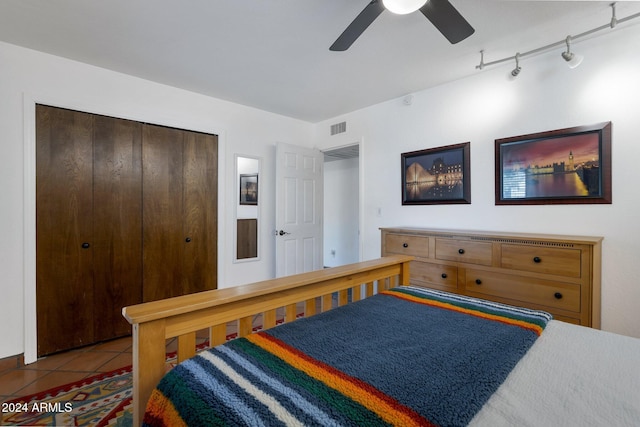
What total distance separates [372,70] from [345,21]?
0.77 m

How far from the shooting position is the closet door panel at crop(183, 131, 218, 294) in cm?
312

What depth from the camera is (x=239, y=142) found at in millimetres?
3553

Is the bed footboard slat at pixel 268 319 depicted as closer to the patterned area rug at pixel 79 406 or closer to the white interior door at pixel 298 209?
the patterned area rug at pixel 79 406

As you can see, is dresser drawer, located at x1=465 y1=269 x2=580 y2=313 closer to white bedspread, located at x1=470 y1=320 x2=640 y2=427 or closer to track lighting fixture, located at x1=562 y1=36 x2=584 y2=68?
white bedspread, located at x1=470 y1=320 x2=640 y2=427

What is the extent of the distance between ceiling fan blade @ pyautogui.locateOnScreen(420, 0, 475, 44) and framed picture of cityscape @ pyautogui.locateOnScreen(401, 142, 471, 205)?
1.35 m

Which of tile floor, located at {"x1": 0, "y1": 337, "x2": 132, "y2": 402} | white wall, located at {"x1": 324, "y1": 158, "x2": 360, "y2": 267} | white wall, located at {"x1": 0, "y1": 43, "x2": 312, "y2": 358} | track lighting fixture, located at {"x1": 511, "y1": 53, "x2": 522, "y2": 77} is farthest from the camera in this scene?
white wall, located at {"x1": 324, "y1": 158, "x2": 360, "y2": 267}

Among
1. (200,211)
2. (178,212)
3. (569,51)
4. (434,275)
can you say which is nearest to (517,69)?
(569,51)

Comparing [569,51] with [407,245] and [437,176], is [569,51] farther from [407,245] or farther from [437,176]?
[407,245]

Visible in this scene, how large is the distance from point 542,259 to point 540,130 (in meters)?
1.10

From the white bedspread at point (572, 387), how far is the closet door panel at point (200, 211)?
301cm

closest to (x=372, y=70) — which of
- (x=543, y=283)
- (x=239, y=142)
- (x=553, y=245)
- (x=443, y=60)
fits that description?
(x=443, y=60)

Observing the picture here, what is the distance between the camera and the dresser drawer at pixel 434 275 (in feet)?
8.03

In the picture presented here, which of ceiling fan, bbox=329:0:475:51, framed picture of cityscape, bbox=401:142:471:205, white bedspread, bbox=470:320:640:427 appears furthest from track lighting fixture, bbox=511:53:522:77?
white bedspread, bbox=470:320:640:427

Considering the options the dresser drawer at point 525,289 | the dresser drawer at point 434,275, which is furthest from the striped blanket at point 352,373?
the dresser drawer at point 434,275
